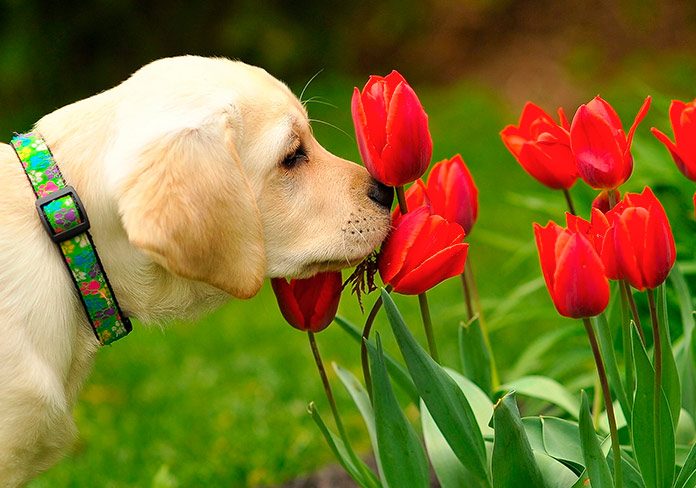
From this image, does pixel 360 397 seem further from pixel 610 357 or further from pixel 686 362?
pixel 686 362

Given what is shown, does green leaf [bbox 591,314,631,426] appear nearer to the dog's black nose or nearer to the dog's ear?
the dog's black nose

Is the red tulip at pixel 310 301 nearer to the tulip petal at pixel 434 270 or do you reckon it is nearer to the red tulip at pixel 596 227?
the tulip petal at pixel 434 270

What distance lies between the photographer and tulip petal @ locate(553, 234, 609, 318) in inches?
→ 70.3

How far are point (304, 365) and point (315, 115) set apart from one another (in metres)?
3.95

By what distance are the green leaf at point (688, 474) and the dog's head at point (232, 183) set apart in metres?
0.81

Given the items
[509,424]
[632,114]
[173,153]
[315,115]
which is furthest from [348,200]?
[315,115]

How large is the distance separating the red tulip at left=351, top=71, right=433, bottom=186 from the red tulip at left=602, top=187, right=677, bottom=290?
43 centimetres

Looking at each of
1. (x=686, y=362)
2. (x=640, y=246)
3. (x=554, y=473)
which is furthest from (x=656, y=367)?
(x=686, y=362)

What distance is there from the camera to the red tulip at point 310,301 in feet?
7.06

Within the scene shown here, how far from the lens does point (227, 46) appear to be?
8.35 metres

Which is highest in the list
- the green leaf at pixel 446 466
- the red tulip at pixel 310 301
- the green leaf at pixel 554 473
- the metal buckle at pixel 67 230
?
the metal buckle at pixel 67 230

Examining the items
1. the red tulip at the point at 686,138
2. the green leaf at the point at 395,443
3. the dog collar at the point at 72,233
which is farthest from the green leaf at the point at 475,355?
the dog collar at the point at 72,233

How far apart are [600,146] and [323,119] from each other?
6257 mm

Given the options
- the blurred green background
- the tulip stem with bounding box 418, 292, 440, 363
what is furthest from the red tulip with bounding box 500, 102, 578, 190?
the blurred green background
